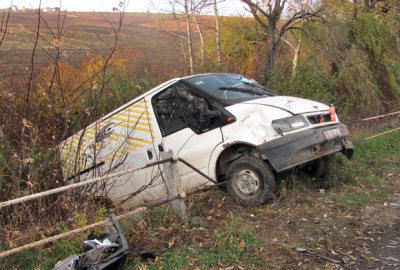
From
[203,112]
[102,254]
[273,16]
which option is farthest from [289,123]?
[273,16]

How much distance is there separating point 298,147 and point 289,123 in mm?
330

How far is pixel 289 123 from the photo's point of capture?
16.6 ft

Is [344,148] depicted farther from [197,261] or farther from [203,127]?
[197,261]

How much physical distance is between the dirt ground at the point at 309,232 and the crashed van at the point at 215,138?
14.1 inches

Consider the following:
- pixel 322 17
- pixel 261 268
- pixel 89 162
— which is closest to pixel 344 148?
pixel 261 268

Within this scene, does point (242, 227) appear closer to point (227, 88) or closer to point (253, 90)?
point (227, 88)

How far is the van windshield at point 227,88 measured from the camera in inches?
225

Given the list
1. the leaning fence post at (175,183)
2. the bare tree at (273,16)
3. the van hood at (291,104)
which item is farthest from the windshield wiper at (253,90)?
the bare tree at (273,16)

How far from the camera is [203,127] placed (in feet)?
18.3

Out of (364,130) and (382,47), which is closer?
(364,130)

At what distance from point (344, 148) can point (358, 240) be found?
1963 millimetres

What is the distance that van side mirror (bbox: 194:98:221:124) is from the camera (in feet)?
17.7

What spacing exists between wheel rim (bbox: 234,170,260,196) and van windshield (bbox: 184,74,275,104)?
105 centimetres

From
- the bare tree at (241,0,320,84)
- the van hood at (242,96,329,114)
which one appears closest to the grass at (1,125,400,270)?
the van hood at (242,96,329,114)
